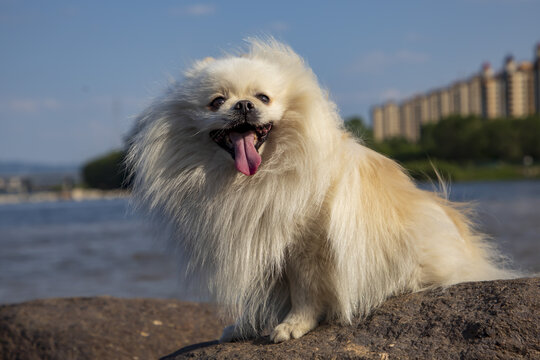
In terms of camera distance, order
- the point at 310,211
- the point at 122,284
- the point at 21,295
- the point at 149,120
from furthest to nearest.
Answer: the point at 122,284, the point at 21,295, the point at 149,120, the point at 310,211

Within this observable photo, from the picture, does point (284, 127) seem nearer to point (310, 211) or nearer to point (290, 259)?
point (310, 211)

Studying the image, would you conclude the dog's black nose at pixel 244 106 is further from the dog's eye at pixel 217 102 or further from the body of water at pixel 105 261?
the body of water at pixel 105 261

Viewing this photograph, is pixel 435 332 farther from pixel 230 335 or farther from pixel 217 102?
pixel 217 102

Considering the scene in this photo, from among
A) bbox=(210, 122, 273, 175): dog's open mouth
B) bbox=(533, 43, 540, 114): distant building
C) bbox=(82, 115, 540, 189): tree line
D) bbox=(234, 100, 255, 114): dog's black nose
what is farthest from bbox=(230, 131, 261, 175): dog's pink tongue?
bbox=(533, 43, 540, 114): distant building

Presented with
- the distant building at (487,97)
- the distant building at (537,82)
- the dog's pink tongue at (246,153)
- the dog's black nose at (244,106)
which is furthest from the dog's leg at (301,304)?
the distant building at (537,82)

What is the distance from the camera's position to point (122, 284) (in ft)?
28.2

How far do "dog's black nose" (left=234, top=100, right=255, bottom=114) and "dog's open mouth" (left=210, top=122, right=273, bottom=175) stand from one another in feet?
0.25

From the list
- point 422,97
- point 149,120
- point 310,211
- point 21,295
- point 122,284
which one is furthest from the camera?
point 422,97

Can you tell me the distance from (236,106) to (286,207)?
546 millimetres

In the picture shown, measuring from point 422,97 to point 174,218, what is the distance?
135 m

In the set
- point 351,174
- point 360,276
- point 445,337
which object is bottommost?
point 445,337

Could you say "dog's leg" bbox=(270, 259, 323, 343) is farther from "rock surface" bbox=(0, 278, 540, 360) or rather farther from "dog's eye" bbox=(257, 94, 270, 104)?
"dog's eye" bbox=(257, 94, 270, 104)

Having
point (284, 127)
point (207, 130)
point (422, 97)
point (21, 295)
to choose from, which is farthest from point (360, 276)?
point (422, 97)

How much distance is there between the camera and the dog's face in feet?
9.49
